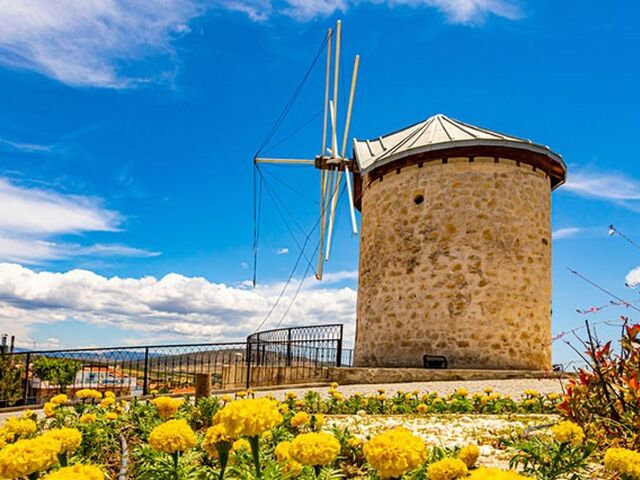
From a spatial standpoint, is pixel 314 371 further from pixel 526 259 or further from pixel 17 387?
pixel 17 387

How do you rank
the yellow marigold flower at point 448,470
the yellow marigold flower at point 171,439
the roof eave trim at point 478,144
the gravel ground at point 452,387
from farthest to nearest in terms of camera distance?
1. the roof eave trim at point 478,144
2. the gravel ground at point 452,387
3. the yellow marigold flower at point 171,439
4. the yellow marigold flower at point 448,470

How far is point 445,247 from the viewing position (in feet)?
44.4

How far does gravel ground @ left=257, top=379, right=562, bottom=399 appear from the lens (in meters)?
9.54

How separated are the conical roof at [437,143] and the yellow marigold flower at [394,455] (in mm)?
13059

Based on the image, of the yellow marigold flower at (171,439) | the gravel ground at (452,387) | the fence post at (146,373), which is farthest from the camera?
the fence post at (146,373)

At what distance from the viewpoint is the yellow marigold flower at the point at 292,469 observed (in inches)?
78.1

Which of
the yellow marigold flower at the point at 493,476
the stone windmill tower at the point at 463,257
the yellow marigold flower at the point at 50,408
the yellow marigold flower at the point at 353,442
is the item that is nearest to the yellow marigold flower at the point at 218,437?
the yellow marigold flower at the point at 493,476

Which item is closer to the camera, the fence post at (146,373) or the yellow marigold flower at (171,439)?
the yellow marigold flower at (171,439)

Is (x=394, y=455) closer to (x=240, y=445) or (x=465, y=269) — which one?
(x=240, y=445)

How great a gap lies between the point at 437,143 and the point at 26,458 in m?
13.4

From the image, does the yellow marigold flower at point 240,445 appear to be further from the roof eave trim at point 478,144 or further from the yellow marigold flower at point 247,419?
the roof eave trim at point 478,144

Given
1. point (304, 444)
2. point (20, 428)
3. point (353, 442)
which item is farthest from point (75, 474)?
point (353, 442)

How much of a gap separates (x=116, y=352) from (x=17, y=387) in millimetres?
4092

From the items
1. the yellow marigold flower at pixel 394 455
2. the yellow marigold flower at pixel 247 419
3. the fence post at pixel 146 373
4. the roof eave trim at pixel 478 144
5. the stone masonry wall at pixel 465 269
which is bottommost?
the fence post at pixel 146 373
